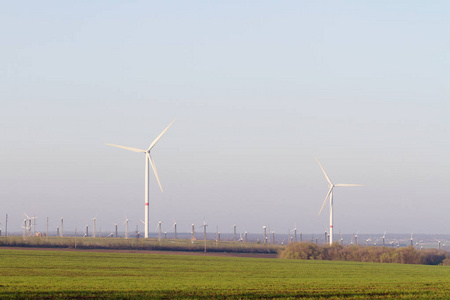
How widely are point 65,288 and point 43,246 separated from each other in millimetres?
82434

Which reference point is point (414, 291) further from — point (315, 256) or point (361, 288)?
point (315, 256)

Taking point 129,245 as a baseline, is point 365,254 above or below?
below

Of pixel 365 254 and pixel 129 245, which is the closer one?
pixel 365 254

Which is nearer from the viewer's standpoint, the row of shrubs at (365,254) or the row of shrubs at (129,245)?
the row of shrubs at (365,254)

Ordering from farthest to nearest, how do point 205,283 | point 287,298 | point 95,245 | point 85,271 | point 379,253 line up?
point 95,245, point 379,253, point 85,271, point 205,283, point 287,298

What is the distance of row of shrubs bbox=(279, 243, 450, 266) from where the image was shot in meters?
113

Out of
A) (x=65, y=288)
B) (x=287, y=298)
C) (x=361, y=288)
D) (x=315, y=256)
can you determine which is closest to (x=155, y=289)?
(x=65, y=288)

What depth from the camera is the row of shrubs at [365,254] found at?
113438 millimetres

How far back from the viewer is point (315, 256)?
381ft

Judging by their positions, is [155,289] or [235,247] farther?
[235,247]

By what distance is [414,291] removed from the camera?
45156mm

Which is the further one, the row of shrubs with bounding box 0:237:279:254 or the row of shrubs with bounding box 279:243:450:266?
the row of shrubs with bounding box 0:237:279:254

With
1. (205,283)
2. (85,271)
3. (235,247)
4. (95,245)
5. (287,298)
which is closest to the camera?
(287,298)

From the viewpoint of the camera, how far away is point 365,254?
117 meters
